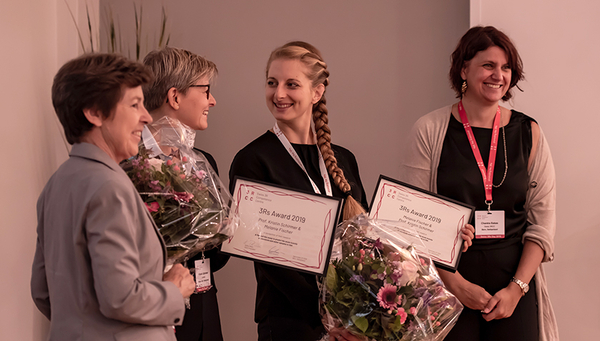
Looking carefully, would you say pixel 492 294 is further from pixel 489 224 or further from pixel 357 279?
pixel 357 279

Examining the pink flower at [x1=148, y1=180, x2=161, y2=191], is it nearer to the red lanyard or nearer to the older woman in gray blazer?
the older woman in gray blazer

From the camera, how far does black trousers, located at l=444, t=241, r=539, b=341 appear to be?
214cm

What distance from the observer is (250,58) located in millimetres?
3381

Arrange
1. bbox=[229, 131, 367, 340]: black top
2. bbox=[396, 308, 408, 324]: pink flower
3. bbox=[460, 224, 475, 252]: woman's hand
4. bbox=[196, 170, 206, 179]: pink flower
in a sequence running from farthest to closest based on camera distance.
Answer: bbox=[460, 224, 475, 252]: woman's hand, bbox=[229, 131, 367, 340]: black top, bbox=[196, 170, 206, 179]: pink flower, bbox=[396, 308, 408, 324]: pink flower

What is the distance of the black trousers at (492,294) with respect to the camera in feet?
7.01

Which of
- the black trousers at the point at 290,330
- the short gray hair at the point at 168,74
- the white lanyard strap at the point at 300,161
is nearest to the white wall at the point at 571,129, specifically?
the white lanyard strap at the point at 300,161

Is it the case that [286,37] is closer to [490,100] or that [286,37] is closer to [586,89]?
[490,100]

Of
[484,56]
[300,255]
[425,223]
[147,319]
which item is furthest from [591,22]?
[147,319]

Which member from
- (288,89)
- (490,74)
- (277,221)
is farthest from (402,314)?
(490,74)

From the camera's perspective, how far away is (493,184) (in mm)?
2260

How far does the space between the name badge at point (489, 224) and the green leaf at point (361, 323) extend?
901 mm

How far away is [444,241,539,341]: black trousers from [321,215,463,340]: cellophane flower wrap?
56cm

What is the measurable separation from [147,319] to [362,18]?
9.11ft

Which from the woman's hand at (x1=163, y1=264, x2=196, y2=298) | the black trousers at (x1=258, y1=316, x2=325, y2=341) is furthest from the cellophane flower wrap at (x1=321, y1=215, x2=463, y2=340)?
the woman's hand at (x1=163, y1=264, x2=196, y2=298)
